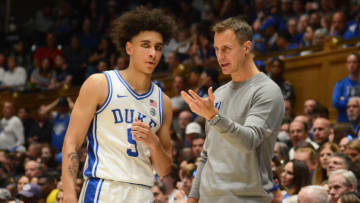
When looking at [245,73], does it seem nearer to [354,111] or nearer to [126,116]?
[126,116]

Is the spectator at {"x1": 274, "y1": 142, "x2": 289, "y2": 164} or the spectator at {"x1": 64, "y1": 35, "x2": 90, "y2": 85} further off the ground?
the spectator at {"x1": 64, "y1": 35, "x2": 90, "y2": 85}

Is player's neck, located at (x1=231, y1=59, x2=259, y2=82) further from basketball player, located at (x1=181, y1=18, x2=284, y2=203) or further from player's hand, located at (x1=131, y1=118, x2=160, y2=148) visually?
player's hand, located at (x1=131, y1=118, x2=160, y2=148)

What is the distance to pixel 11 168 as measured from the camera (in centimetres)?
1024

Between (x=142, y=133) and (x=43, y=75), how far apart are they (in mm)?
10597

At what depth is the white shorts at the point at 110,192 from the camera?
3744 millimetres

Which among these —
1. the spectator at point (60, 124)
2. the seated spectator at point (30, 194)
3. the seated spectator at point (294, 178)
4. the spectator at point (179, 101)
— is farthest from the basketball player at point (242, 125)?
the spectator at point (60, 124)

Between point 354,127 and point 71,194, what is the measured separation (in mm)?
5033

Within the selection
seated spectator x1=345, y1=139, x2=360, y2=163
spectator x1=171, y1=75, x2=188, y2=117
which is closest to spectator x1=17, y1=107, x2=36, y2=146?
spectator x1=171, y1=75, x2=188, y2=117

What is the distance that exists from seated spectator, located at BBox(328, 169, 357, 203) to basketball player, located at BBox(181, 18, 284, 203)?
2.26 meters

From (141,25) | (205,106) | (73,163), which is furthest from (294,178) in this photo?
(205,106)

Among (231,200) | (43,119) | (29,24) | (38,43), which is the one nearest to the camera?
(231,200)

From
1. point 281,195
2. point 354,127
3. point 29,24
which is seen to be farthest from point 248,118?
point 29,24

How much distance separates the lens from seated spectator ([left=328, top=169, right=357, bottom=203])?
5.45 m

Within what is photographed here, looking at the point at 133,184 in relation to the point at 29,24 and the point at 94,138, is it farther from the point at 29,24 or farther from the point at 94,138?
the point at 29,24
